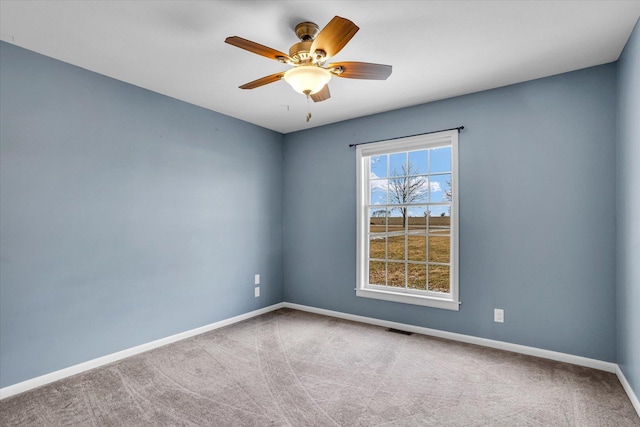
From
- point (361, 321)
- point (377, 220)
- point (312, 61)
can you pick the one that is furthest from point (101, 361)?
point (377, 220)

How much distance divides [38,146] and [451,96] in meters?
3.74

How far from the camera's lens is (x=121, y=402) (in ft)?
7.48

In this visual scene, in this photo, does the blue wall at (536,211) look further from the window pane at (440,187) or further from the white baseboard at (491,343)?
the window pane at (440,187)

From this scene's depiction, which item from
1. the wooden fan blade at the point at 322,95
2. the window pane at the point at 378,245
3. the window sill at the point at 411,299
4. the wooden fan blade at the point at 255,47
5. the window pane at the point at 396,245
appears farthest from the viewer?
the window pane at the point at 378,245

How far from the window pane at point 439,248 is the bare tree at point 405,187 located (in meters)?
0.39

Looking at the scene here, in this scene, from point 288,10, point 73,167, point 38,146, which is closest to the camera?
point 288,10

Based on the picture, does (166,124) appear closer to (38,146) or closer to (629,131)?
(38,146)

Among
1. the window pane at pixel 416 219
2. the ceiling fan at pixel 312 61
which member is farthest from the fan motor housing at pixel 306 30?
the window pane at pixel 416 219

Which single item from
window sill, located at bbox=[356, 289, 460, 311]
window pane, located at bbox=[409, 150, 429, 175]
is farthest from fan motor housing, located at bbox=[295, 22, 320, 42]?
window sill, located at bbox=[356, 289, 460, 311]

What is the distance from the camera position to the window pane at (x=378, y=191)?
406 cm

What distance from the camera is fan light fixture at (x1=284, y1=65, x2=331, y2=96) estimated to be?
6.86 feet

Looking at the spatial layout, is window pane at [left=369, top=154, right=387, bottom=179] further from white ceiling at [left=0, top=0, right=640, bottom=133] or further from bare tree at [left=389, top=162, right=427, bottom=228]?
white ceiling at [left=0, top=0, right=640, bottom=133]

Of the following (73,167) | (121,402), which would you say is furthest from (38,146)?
(121,402)

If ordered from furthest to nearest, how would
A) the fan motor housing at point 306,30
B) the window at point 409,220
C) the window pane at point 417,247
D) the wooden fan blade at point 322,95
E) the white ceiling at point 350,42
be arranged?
the window pane at point 417,247, the window at point 409,220, the wooden fan blade at point 322,95, the fan motor housing at point 306,30, the white ceiling at point 350,42
